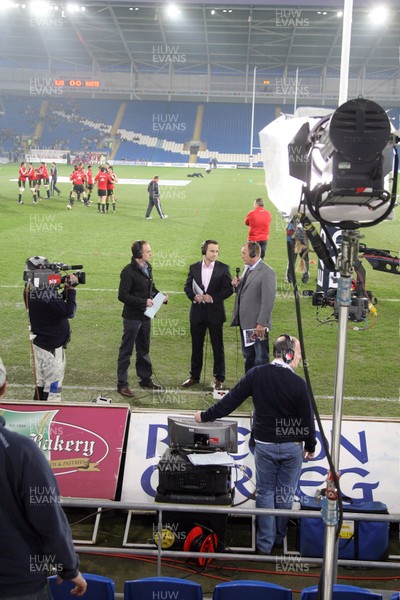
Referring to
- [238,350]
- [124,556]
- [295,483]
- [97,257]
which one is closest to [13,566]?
[124,556]

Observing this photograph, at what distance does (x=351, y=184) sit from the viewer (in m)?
2.61

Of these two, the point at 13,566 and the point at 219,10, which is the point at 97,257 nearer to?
the point at 13,566

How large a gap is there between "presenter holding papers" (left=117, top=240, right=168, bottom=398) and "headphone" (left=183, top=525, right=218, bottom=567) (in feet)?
10.9

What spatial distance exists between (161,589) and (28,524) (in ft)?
3.40

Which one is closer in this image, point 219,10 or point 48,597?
point 48,597

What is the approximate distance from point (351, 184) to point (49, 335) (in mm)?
5437
